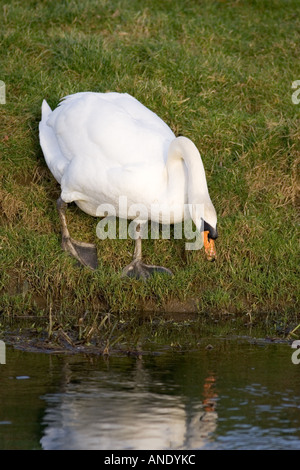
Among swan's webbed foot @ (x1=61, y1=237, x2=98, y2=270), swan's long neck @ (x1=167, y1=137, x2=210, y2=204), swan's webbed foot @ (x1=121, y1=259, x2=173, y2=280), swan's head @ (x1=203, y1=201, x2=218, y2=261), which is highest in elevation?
swan's long neck @ (x1=167, y1=137, x2=210, y2=204)

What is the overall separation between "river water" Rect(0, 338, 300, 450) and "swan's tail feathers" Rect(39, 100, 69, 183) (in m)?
2.06

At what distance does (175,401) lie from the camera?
5.41 meters

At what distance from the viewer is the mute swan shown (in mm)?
7270

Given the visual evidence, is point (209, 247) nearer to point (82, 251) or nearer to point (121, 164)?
point (121, 164)

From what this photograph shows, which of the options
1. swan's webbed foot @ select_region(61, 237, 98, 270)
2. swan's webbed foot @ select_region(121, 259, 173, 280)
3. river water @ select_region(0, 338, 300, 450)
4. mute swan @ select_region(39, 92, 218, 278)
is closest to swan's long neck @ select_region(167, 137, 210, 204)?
mute swan @ select_region(39, 92, 218, 278)

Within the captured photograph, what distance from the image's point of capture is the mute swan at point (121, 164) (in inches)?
286

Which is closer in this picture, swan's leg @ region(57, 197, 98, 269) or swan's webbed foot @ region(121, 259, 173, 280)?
swan's webbed foot @ region(121, 259, 173, 280)

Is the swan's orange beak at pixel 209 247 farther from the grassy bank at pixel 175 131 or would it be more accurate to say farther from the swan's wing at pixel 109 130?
the swan's wing at pixel 109 130

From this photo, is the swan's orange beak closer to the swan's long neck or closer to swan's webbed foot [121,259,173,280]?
the swan's long neck

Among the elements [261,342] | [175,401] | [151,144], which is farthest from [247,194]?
[175,401]

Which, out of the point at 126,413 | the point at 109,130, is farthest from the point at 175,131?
the point at 126,413

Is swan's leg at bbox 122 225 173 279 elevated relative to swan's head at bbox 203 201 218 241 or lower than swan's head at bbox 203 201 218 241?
lower

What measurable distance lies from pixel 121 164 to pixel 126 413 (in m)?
2.64

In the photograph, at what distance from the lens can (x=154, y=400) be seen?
5410mm
